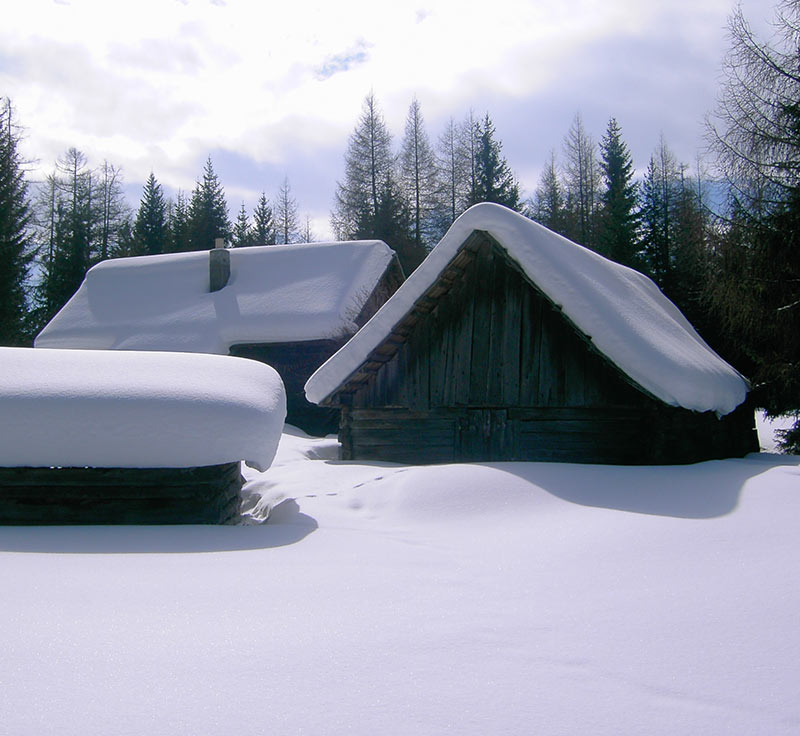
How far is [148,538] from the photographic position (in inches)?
197

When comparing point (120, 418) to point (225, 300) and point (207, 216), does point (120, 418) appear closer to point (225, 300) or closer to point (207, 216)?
point (225, 300)

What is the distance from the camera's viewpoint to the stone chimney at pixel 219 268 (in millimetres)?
22734

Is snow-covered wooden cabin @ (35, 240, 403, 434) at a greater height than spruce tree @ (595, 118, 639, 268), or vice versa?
spruce tree @ (595, 118, 639, 268)

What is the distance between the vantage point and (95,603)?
3180mm

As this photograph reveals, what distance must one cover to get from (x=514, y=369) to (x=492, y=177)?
92.4 feet

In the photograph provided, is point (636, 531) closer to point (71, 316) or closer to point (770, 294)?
point (770, 294)

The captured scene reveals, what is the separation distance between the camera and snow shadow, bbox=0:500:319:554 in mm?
4582

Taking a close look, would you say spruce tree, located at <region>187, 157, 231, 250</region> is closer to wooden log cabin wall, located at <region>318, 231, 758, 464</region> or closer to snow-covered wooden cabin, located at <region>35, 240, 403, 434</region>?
snow-covered wooden cabin, located at <region>35, 240, 403, 434</region>

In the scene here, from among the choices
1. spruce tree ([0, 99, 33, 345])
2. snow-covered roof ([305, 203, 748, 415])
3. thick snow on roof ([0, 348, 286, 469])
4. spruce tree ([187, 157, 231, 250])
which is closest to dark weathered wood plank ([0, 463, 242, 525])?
thick snow on roof ([0, 348, 286, 469])

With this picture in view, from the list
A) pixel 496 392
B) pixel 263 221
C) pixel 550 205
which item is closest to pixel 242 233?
pixel 263 221

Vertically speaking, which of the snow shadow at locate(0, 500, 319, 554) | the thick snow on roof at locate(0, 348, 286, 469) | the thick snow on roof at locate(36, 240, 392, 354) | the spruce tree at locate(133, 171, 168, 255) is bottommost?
the snow shadow at locate(0, 500, 319, 554)

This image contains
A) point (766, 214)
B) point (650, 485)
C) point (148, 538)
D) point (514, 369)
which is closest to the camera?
point (148, 538)

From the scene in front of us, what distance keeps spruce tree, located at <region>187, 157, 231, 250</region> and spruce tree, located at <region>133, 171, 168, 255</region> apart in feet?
5.64

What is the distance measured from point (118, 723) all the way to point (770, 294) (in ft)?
45.4
